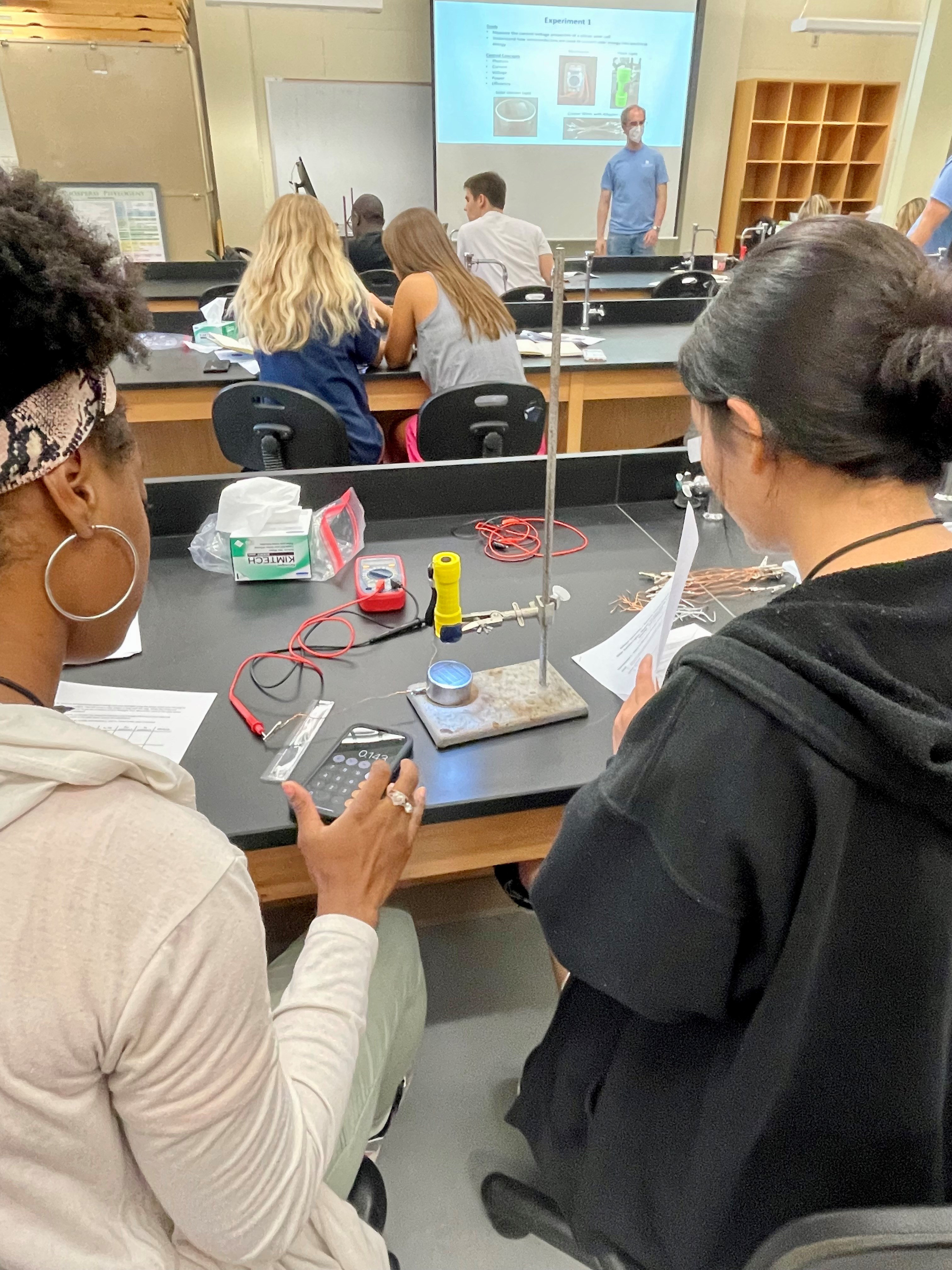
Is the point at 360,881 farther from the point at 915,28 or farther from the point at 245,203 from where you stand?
the point at 915,28

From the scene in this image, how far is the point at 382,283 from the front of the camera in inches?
169

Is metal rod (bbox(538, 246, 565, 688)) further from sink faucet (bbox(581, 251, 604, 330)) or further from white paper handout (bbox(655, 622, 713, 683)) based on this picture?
sink faucet (bbox(581, 251, 604, 330))

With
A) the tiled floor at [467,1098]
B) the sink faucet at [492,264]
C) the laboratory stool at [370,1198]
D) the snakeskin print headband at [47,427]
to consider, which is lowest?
the tiled floor at [467,1098]

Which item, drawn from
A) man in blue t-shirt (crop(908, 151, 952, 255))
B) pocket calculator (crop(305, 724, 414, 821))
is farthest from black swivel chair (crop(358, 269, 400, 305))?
pocket calculator (crop(305, 724, 414, 821))

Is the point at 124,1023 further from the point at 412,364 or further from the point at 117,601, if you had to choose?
the point at 412,364

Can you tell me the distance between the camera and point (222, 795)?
91cm

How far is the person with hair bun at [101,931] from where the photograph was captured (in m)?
0.45

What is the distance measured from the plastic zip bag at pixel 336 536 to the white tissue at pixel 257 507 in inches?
2.2

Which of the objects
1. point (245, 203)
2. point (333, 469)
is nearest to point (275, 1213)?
point (333, 469)

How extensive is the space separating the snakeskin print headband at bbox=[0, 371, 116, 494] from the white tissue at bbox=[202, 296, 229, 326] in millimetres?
2909

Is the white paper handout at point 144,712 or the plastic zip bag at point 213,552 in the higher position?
the plastic zip bag at point 213,552

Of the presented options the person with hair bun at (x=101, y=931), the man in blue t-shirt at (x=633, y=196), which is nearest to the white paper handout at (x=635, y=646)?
the person with hair bun at (x=101, y=931)

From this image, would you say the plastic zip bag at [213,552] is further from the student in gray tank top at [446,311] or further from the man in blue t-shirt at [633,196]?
the man in blue t-shirt at [633,196]

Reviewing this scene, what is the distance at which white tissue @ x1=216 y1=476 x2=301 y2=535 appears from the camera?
1383 mm
